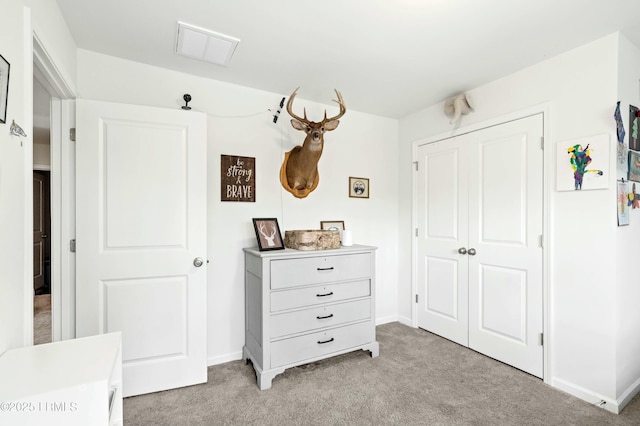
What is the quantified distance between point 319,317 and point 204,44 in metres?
2.14

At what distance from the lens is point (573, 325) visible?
2.09 meters

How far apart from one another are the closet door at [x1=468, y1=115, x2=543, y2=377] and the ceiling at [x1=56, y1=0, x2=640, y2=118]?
1.92 feet

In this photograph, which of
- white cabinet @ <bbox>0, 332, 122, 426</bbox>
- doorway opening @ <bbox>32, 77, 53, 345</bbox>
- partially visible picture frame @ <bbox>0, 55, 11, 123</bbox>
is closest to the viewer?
white cabinet @ <bbox>0, 332, 122, 426</bbox>

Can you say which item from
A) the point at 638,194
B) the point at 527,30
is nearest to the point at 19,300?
the point at 527,30

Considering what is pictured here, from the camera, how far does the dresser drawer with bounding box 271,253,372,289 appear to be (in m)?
2.25

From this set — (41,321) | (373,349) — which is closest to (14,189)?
(373,349)

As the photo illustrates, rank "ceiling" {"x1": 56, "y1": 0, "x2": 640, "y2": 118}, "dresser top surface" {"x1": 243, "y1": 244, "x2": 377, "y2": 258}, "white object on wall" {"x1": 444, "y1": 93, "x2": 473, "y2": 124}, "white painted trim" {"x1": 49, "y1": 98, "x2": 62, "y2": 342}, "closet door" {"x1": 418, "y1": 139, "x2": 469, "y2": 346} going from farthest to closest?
1. "closet door" {"x1": 418, "y1": 139, "x2": 469, "y2": 346}
2. "white object on wall" {"x1": 444, "y1": 93, "x2": 473, "y2": 124}
3. "dresser top surface" {"x1": 243, "y1": 244, "x2": 377, "y2": 258}
4. "white painted trim" {"x1": 49, "y1": 98, "x2": 62, "y2": 342}
5. "ceiling" {"x1": 56, "y1": 0, "x2": 640, "y2": 118}

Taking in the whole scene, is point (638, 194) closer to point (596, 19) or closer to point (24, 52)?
point (596, 19)

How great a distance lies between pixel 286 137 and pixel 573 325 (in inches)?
105

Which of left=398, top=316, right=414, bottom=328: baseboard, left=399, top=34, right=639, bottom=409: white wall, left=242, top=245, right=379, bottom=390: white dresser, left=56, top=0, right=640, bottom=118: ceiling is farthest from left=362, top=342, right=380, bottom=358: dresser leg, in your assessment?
left=56, top=0, right=640, bottom=118: ceiling

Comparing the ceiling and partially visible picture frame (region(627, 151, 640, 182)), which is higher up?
the ceiling

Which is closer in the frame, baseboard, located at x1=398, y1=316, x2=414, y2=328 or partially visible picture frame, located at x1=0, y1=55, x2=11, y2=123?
partially visible picture frame, located at x1=0, y1=55, x2=11, y2=123

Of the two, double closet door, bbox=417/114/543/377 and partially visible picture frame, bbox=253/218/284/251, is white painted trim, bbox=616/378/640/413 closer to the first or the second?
double closet door, bbox=417/114/543/377

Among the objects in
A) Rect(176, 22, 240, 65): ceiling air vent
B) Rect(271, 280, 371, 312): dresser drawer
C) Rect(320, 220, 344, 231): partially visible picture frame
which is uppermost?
Rect(176, 22, 240, 65): ceiling air vent
